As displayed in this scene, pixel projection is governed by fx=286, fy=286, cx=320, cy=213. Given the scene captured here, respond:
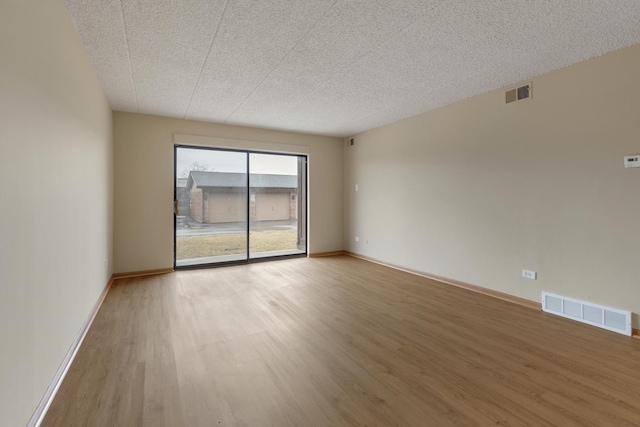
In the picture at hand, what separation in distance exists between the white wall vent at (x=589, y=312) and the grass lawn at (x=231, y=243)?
4512 mm

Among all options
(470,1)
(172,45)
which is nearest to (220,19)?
(172,45)

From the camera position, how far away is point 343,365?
215 centimetres

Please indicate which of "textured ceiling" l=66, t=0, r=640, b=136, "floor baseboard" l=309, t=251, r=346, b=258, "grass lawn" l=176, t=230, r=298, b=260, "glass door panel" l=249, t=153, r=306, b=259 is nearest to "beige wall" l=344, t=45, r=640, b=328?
"textured ceiling" l=66, t=0, r=640, b=136

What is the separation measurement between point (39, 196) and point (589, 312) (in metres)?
4.68

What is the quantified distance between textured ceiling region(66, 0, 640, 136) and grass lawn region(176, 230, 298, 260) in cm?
246

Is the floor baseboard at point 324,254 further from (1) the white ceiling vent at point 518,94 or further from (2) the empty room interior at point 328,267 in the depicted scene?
(1) the white ceiling vent at point 518,94

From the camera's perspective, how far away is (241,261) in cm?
562

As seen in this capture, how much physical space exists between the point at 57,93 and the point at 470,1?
2946 millimetres

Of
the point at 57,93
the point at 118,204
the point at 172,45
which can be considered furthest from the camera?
the point at 118,204

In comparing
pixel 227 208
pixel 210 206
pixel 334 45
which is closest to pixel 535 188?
pixel 334 45

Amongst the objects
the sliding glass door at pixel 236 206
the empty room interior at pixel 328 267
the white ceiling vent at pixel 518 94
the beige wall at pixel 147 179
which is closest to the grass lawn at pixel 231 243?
the sliding glass door at pixel 236 206

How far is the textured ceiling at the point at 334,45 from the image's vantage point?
2.15 meters

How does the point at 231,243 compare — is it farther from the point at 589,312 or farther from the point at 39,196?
the point at 589,312

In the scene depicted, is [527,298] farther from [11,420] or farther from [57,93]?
[57,93]
